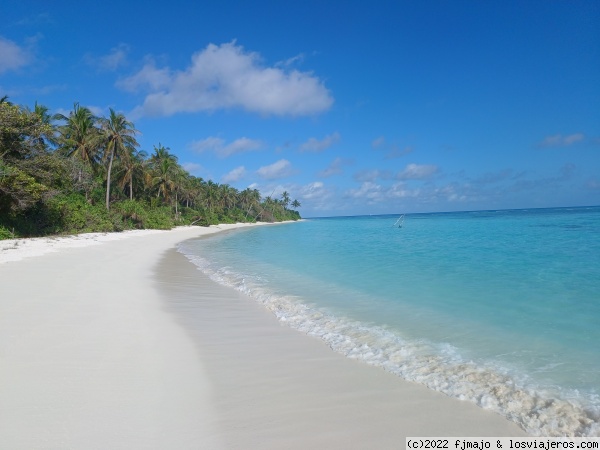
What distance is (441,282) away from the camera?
10438mm

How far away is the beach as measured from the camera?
2.83 metres

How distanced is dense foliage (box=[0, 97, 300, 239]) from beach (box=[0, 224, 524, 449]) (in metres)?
17.8

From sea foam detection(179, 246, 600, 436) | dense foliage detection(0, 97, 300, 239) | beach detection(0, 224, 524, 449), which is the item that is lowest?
sea foam detection(179, 246, 600, 436)

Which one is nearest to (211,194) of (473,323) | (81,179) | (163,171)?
(163,171)

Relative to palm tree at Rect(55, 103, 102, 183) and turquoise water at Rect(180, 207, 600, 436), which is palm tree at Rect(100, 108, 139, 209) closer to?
palm tree at Rect(55, 103, 102, 183)

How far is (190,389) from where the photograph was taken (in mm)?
3605

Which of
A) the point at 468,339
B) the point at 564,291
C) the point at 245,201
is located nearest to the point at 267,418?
the point at 468,339

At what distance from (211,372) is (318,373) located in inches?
53.0

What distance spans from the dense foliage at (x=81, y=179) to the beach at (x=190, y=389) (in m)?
17.8

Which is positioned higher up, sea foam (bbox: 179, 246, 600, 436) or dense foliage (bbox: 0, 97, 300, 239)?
dense foliage (bbox: 0, 97, 300, 239)

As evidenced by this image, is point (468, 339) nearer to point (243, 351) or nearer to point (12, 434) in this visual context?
point (243, 351)

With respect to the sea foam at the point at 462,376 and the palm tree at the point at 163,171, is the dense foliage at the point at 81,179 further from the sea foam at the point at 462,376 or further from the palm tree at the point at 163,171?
the sea foam at the point at 462,376

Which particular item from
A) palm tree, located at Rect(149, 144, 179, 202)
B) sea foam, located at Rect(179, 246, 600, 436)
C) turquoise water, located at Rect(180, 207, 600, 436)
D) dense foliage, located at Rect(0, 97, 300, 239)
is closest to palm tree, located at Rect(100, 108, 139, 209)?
dense foliage, located at Rect(0, 97, 300, 239)

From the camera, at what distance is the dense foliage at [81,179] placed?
19.3m
